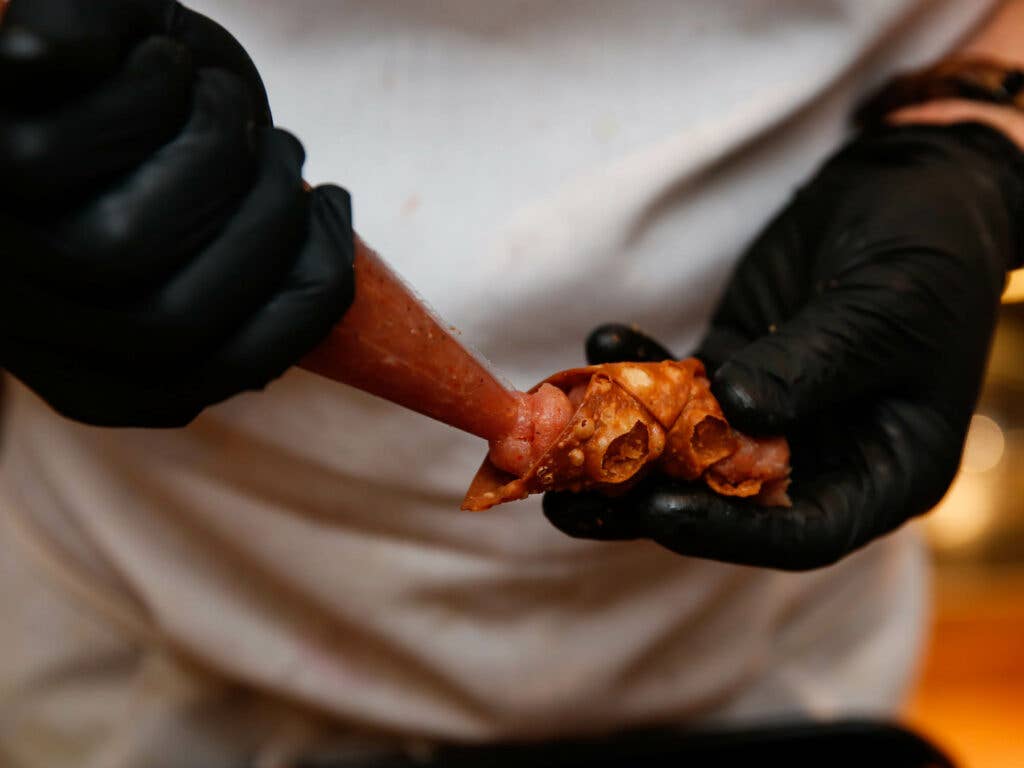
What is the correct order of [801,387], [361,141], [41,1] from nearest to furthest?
[41,1] → [801,387] → [361,141]

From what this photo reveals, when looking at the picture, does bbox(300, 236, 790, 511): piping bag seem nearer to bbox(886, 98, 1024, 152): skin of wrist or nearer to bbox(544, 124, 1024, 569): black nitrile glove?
bbox(544, 124, 1024, 569): black nitrile glove

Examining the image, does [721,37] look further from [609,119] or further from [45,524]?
[45,524]

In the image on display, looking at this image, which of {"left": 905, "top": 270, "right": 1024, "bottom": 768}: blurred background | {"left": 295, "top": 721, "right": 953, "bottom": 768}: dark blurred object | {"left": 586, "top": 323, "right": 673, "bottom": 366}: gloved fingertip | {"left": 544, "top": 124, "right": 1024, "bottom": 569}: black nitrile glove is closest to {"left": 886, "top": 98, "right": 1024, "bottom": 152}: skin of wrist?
{"left": 544, "top": 124, "right": 1024, "bottom": 569}: black nitrile glove

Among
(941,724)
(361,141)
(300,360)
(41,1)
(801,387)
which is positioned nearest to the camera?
(41,1)

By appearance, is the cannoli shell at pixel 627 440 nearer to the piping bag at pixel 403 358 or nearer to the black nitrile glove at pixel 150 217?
the piping bag at pixel 403 358

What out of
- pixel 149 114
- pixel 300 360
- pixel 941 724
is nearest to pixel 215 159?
pixel 149 114

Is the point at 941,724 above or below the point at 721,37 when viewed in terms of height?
below

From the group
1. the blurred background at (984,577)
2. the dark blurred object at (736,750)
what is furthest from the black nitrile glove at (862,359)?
the blurred background at (984,577)
